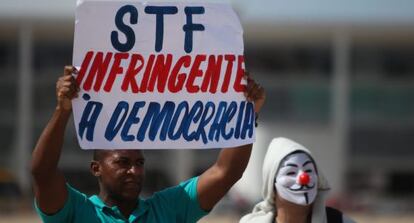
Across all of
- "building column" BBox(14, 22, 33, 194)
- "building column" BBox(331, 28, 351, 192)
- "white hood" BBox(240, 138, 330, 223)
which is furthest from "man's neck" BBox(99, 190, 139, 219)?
"building column" BBox(331, 28, 351, 192)

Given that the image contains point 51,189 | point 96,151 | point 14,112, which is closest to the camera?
point 51,189

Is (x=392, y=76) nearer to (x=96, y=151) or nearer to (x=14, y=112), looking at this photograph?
(x=14, y=112)

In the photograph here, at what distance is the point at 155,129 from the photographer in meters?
5.22

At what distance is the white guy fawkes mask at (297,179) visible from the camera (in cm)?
609

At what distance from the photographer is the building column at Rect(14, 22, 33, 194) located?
163ft

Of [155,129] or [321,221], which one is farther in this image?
[321,221]

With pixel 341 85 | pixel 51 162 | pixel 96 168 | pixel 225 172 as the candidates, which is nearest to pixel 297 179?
pixel 225 172

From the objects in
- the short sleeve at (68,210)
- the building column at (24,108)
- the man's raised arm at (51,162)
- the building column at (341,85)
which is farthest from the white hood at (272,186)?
the building column at (341,85)

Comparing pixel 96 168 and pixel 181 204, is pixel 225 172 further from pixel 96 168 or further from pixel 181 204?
pixel 96 168

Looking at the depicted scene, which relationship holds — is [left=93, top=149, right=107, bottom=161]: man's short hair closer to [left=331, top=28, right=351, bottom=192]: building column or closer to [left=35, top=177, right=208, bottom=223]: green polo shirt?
[left=35, top=177, right=208, bottom=223]: green polo shirt

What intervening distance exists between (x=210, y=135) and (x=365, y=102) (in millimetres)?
47994

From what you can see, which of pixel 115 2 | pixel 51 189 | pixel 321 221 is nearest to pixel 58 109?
pixel 51 189

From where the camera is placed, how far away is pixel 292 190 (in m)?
6.12

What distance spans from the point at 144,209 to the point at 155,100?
0.54 metres
